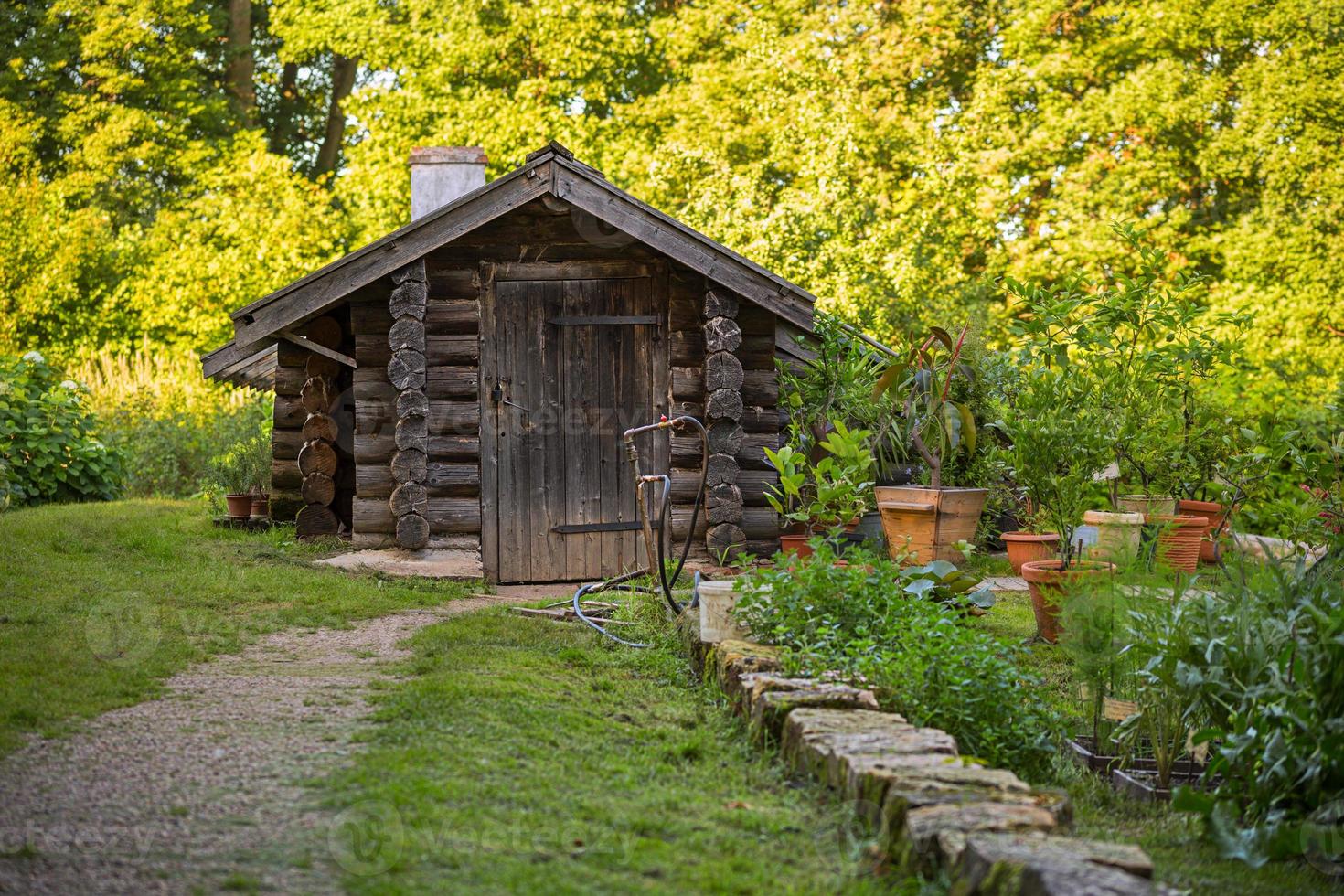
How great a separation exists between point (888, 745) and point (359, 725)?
1966 mm

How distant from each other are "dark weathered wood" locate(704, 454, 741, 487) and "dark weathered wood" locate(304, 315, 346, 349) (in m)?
3.24

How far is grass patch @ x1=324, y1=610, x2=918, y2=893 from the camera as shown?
3111 mm

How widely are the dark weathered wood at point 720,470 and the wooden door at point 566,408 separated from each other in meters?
0.46

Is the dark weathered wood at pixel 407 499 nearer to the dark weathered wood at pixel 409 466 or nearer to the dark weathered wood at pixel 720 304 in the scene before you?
the dark weathered wood at pixel 409 466

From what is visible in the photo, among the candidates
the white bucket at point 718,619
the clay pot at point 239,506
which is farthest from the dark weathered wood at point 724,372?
the clay pot at point 239,506

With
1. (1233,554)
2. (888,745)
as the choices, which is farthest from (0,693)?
(1233,554)

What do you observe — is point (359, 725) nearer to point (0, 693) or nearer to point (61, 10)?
point (0, 693)

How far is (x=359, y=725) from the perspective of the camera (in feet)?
14.9

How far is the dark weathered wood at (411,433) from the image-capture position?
9086mm

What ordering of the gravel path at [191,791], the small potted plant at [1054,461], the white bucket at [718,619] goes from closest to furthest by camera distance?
the gravel path at [191,791] → the white bucket at [718,619] → the small potted plant at [1054,461]

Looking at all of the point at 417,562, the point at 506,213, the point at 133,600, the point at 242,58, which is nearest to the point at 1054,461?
the point at 506,213

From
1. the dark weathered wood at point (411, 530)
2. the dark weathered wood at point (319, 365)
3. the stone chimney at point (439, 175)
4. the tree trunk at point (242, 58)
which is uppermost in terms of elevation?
the tree trunk at point (242, 58)

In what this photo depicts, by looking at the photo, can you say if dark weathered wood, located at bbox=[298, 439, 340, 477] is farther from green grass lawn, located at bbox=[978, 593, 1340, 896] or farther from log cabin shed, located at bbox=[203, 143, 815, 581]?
green grass lawn, located at bbox=[978, 593, 1340, 896]

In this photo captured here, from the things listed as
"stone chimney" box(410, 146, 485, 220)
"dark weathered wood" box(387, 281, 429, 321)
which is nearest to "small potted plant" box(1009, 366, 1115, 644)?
"dark weathered wood" box(387, 281, 429, 321)
